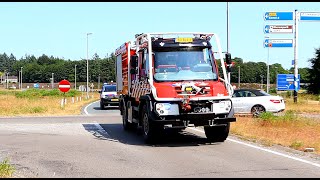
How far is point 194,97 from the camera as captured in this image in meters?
12.2

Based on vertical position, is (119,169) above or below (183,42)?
below

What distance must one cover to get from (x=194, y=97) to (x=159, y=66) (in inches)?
60.2

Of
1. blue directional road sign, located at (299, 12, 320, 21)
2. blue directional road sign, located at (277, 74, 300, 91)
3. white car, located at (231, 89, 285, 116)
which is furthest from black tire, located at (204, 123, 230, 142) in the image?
blue directional road sign, located at (299, 12, 320, 21)

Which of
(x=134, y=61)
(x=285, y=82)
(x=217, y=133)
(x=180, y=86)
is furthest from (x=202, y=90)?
(x=285, y=82)

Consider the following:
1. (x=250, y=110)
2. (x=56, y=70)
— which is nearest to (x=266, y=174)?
(x=250, y=110)

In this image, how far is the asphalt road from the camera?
858 centimetres

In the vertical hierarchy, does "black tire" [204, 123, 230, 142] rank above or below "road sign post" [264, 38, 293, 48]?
below

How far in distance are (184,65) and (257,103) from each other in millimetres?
10916

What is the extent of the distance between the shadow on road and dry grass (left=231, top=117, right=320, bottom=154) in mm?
1632

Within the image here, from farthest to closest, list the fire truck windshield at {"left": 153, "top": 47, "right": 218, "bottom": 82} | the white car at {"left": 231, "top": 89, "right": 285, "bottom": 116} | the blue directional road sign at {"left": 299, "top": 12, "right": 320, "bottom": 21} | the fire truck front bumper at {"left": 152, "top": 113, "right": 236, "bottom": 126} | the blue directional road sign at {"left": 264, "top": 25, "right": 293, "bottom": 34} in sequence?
the blue directional road sign at {"left": 299, "top": 12, "right": 320, "bottom": 21}
the blue directional road sign at {"left": 264, "top": 25, "right": 293, "bottom": 34}
the white car at {"left": 231, "top": 89, "right": 285, "bottom": 116}
the fire truck windshield at {"left": 153, "top": 47, "right": 218, "bottom": 82}
the fire truck front bumper at {"left": 152, "top": 113, "right": 236, "bottom": 126}

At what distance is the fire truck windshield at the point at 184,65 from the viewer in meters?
13.0

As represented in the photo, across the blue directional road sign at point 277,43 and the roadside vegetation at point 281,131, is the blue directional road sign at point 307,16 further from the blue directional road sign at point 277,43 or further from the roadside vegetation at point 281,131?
the roadside vegetation at point 281,131

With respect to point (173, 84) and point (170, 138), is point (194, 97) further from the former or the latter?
point (170, 138)

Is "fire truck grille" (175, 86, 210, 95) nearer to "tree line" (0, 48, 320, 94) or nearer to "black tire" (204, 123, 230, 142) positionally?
"black tire" (204, 123, 230, 142)
